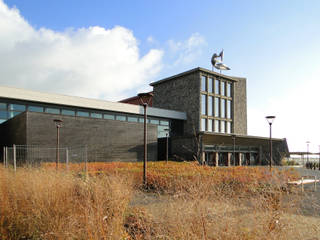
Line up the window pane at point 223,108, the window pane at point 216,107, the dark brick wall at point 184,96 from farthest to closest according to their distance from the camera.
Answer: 1. the window pane at point 223,108
2. the window pane at point 216,107
3. the dark brick wall at point 184,96

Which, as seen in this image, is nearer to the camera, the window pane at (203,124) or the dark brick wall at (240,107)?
the window pane at (203,124)

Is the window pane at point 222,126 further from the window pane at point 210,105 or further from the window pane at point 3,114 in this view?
the window pane at point 3,114

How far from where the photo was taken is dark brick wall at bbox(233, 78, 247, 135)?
39.3 meters

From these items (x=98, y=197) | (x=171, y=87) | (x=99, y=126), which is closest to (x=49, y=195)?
(x=98, y=197)

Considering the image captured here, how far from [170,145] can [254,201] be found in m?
27.0

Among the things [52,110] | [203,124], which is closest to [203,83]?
[203,124]

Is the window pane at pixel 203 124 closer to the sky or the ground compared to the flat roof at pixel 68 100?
closer to the ground

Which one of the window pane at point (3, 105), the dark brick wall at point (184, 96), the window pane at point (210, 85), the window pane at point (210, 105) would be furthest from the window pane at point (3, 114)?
the window pane at point (210, 85)

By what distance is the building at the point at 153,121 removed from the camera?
20.7 m

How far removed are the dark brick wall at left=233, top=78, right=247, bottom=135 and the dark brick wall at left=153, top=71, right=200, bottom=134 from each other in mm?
8054

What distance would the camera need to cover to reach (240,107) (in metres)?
40.7

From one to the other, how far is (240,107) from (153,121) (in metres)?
16.9

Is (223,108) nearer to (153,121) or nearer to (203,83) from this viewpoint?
(203,83)

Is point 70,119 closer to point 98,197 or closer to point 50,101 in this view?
point 50,101
